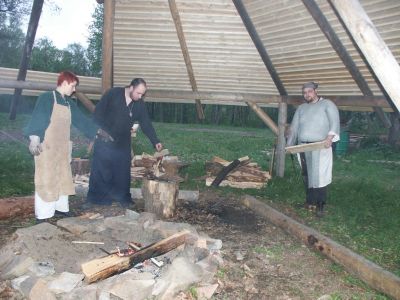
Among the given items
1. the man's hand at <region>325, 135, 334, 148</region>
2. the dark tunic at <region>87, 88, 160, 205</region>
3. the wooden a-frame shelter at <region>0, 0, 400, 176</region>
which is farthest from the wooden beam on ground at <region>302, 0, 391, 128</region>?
the dark tunic at <region>87, 88, 160, 205</region>

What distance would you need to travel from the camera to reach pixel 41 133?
459cm

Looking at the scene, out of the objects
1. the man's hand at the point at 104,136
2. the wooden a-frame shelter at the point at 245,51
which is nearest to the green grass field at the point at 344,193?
the wooden a-frame shelter at the point at 245,51

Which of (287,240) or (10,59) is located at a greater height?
(10,59)

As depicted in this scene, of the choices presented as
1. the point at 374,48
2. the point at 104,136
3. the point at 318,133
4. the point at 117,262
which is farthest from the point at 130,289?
the point at 318,133

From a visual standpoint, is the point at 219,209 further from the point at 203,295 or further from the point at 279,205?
the point at 203,295

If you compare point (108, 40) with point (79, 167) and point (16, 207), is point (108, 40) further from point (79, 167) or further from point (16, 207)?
point (16, 207)

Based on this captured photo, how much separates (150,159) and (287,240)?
4112 millimetres

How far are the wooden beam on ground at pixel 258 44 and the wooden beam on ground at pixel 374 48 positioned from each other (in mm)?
3889

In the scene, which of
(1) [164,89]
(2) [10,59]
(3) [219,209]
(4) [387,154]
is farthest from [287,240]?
(2) [10,59]

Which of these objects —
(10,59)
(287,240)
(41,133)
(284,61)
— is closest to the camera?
(41,133)

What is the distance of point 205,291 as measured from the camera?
3.41 metres

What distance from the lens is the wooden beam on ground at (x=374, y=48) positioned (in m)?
3.00

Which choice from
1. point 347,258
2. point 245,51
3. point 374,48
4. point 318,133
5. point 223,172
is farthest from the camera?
point 223,172

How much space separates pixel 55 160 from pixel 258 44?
4501mm
